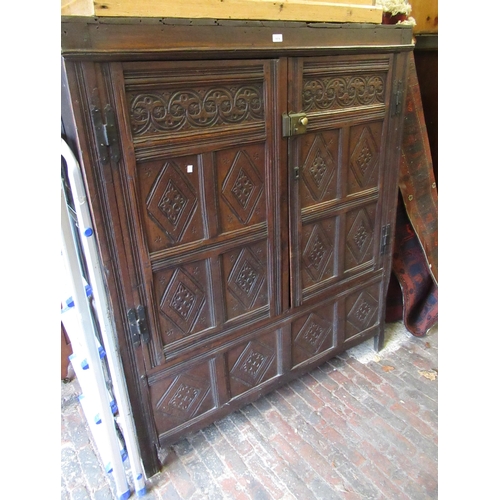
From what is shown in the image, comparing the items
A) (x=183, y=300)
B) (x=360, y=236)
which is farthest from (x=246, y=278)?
(x=360, y=236)

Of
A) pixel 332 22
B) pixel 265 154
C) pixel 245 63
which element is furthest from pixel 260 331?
pixel 332 22

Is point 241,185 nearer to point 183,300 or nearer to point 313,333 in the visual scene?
point 183,300

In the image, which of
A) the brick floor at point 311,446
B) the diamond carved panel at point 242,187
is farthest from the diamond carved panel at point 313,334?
the diamond carved panel at point 242,187

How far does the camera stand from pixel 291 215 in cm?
173

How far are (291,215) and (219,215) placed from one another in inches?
14.3

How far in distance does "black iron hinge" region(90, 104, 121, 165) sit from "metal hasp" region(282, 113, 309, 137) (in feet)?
2.12

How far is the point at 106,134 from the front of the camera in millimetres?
1201

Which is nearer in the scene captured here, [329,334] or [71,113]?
[71,113]

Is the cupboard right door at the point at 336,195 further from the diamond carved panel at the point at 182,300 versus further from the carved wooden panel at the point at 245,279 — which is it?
the diamond carved panel at the point at 182,300

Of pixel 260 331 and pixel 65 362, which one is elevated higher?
pixel 260 331

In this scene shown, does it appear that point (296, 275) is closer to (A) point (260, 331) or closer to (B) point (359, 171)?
(A) point (260, 331)

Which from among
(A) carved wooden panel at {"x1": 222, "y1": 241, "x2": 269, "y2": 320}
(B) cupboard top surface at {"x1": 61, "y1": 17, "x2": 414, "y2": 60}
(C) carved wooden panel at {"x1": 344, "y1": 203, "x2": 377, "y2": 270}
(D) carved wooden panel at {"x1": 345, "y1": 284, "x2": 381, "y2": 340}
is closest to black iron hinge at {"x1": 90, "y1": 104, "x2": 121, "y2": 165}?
(B) cupboard top surface at {"x1": 61, "y1": 17, "x2": 414, "y2": 60}

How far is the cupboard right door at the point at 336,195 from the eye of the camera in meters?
1.64

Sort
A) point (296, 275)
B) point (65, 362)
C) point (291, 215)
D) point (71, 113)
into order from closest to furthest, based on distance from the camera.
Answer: point (71, 113), point (291, 215), point (296, 275), point (65, 362)
